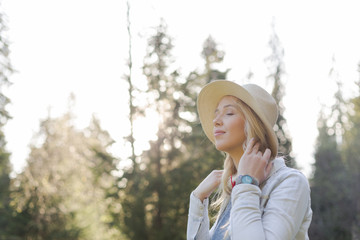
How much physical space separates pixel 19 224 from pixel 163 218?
23.7 feet

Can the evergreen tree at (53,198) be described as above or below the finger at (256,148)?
below

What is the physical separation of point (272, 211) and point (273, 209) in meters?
0.01

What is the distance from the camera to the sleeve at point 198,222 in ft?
7.73

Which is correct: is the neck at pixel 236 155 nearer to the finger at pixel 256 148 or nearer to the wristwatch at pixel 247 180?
the finger at pixel 256 148

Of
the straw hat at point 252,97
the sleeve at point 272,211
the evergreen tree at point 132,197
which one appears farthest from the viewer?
the evergreen tree at point 132,197

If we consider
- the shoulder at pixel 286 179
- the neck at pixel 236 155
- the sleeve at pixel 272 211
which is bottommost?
the sleeve at pixel 272 211

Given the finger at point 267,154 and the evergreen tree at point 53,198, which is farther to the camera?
the evergreen tree at point 53,198

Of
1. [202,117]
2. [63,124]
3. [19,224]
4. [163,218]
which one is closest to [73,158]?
[63,124]

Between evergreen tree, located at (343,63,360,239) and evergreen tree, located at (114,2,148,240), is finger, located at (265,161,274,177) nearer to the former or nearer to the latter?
evergreen tree, located at (114,2,148,240)

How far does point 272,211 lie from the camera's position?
1.76 meters

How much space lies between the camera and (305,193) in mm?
1837

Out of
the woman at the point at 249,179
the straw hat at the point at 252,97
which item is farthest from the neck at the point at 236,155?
the straw hat at the point at 252,97

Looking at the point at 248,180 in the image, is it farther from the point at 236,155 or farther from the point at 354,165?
the point at 354,165

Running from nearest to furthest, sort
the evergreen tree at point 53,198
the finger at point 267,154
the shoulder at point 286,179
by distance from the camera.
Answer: the shoulder at point 286,179 < the finger at point 267,154 < the evergreen tree at point 53,198
